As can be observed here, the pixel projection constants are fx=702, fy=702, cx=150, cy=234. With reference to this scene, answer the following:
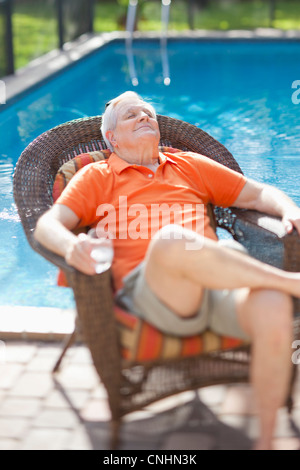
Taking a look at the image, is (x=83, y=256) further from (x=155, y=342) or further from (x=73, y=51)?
(x=73, y=51)


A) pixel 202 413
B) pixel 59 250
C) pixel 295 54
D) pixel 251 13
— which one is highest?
pixel 251 13

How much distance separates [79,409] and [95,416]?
7 centimetres

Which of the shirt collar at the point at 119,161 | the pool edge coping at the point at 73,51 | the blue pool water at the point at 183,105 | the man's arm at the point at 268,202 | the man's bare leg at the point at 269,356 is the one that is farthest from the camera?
the pool edge coping at the point at 73,51

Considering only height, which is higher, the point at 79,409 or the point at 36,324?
the point at 36,324

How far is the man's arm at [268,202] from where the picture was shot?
97.2 inches

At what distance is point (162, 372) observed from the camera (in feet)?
7.04

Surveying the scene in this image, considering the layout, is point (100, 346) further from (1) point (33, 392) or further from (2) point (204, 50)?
(2) point (204, 50)

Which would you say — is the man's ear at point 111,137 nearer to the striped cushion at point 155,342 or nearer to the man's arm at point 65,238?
the man's arm at point 65,238

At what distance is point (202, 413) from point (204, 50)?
27.2ft

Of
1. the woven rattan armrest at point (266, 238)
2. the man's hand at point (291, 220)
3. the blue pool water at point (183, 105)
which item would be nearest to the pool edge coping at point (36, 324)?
the blue pool water at point (183, 105)

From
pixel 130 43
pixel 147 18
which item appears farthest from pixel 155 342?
pixel 147 18

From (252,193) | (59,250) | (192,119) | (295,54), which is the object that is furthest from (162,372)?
(295,54)

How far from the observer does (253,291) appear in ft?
6.75

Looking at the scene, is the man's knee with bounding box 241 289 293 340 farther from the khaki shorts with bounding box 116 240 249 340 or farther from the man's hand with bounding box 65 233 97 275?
the man's hand with bounding box 65 233 97 275
